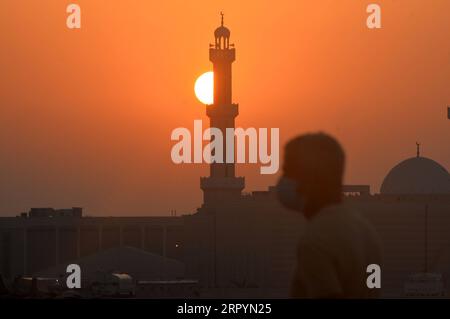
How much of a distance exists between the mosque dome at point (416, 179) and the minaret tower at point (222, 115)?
18.7m

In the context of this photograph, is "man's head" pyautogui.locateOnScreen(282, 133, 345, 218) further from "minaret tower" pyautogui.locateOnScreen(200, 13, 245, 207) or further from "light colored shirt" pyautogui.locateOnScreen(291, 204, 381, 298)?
"minaret tower" pyautogui.locateOnScreen(200, 13, 245, 207)

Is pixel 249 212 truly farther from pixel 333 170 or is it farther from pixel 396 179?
pixel 333 170

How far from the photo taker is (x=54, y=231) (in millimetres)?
191000

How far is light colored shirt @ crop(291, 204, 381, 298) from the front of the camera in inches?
434

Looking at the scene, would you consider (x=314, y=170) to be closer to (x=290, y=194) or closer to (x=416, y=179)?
(x=290, y=194)

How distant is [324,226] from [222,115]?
14272cm

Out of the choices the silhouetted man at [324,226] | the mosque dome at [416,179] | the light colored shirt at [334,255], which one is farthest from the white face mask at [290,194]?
the mosque dome at [416,179]

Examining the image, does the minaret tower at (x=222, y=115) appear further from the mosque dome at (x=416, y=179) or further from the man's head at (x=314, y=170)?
the man's head at (x=314, y=170)

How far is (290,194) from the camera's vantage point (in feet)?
37.3

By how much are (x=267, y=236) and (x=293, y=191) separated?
154821 millimetres

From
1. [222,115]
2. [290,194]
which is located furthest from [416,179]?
[290,194]

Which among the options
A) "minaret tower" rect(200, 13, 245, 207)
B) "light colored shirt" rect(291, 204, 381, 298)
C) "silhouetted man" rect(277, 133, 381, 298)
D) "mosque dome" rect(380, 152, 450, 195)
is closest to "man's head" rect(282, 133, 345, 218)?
"silhouetted man" rect(277, 133, 381, 298)
